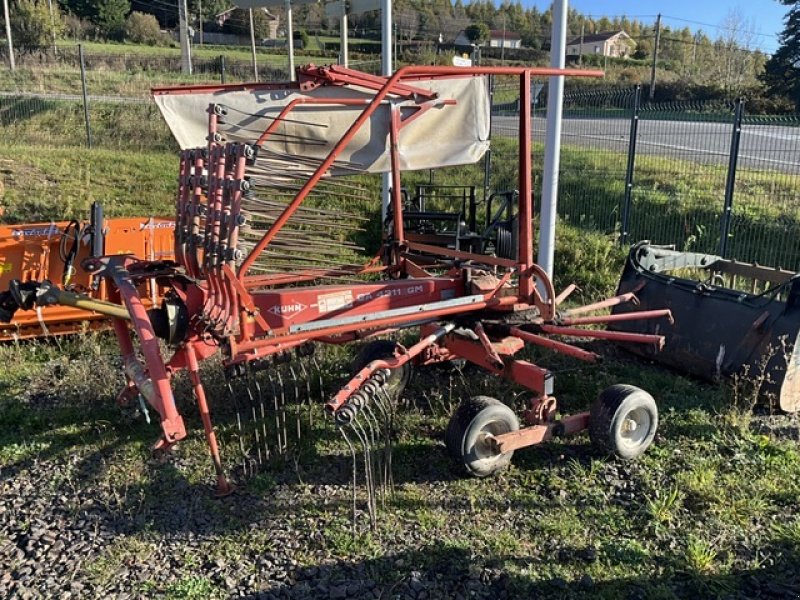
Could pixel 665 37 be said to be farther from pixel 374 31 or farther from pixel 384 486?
pixel 384 486

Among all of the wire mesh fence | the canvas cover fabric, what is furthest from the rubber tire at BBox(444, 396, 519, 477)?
the wire mesh fence

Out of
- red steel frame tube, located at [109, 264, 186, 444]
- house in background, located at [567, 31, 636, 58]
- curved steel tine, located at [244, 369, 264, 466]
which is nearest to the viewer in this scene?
red steel frame tube, located at [109, 264, 186, 444]

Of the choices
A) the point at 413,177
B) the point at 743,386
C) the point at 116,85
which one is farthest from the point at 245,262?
the point at 116,85

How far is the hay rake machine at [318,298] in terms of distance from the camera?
400 cm

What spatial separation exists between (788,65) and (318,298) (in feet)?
115

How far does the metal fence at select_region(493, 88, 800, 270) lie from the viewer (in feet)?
31.8

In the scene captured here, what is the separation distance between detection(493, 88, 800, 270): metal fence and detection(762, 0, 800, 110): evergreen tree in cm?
2220

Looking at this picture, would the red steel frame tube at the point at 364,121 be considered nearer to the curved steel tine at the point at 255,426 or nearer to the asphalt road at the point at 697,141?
the curved steel tine at the point at 255,426

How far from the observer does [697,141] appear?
13.0 metres

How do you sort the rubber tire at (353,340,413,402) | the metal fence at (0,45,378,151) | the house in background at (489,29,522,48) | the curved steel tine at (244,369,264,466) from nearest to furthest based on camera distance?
the curved steel tine at (244,369,264,466)
the rubber tire at (353,340,413,402)
the metal fence at (0,45,378,151)
the house in background at (489,29,522,48)

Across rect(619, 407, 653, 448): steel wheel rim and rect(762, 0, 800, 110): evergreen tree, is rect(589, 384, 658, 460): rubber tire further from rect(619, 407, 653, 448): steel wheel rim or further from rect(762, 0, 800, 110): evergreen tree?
rect(762, 0, 800, 110): evergreen tree

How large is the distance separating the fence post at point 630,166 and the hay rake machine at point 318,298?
4.63 meters

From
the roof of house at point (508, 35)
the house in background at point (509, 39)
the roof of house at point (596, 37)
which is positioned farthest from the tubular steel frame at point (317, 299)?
the roof of house at point (596, 37)

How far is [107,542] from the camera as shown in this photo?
3.77 metres
